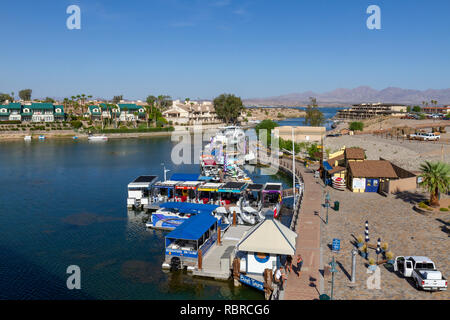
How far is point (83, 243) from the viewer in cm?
2738

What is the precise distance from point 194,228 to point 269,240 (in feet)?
20.6

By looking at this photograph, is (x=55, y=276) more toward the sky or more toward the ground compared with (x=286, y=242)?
more toward the ground

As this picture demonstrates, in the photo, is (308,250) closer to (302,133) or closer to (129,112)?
(302,133)

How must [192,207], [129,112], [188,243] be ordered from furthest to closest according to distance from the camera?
[129,112] → [192,207] → [188,243]

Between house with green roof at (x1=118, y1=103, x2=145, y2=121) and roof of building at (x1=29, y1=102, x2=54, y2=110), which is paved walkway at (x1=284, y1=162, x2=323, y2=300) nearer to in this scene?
house with green roof at (x1=118, y1=103, x2=145, y2=121)

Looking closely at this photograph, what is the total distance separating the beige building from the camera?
8412 cm

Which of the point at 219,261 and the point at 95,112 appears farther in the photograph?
the point at 95,112

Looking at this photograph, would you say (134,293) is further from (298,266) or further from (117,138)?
(117,138)

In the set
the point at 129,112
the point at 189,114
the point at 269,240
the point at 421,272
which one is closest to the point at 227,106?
the point at 189,114

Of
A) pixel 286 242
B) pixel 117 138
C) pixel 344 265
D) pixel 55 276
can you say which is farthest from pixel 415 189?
pixel 117 138

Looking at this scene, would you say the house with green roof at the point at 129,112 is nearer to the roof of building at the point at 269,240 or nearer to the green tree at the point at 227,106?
the green tree at the point at 227,106

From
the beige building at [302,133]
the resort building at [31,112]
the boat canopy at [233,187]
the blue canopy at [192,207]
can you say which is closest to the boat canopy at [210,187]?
the boat canopy at [233,187]

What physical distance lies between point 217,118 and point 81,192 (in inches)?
4590

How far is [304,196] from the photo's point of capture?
3503cm
